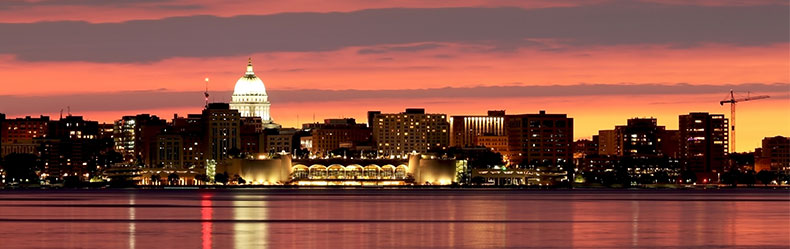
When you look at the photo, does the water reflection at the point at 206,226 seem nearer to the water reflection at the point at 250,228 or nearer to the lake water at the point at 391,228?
the lake water at the point at 391,228

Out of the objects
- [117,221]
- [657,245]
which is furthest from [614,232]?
[117,221]

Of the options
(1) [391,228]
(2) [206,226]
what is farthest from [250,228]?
(1) [391,228]

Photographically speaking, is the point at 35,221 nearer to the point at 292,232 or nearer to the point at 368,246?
the point at 292,232

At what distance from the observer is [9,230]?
94.1 meters

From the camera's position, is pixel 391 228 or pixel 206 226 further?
pixel 206 226

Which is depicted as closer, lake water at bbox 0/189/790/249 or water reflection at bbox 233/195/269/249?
water reflection at bbox 233/195/269/249

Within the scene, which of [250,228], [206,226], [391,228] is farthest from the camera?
[206,226]

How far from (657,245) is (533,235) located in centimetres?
1060

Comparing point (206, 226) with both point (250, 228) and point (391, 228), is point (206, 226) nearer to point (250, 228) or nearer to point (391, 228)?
A: point (250, 228)

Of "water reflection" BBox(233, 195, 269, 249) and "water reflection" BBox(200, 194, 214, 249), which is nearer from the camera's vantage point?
"water reflection" BBox(233, 195, 269, 249)

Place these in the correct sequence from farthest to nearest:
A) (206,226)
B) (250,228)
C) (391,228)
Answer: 1. (206,226)
2. (391,228)
3. (250,228)

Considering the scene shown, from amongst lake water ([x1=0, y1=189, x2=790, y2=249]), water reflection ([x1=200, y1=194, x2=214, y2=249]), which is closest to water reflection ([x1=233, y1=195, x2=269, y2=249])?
lake water ([x1=0, y1=189, x2=790, y2=249])

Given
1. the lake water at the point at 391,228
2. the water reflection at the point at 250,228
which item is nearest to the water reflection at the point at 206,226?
the lake water at the point at 391,228

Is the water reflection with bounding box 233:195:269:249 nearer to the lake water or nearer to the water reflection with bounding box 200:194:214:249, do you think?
the lake water
